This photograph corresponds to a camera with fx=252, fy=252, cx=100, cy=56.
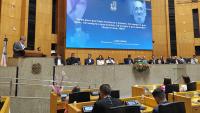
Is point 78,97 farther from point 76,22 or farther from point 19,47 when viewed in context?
point 76,22

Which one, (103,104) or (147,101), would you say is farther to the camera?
(147,101)

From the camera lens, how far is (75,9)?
499 inches

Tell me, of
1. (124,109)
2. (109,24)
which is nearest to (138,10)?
(109,24)

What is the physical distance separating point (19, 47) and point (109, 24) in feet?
22.6

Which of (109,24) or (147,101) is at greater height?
(109,24)

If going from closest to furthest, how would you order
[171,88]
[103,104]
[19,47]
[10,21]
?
Answer: [103,104] → [171,88] → [19,47] → [10,21]

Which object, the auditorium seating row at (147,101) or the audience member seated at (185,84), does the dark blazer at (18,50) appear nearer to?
the auditorium seating row at (147,101)

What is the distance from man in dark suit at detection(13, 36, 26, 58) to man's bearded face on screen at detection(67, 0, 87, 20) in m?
5.35

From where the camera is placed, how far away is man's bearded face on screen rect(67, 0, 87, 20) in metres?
12.6

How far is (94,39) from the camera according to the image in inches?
515

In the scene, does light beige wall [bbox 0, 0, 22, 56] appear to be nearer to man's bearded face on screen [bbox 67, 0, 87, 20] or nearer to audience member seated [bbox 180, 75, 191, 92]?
man's bearded face on screen [bbox 67, 0, 87, 20]

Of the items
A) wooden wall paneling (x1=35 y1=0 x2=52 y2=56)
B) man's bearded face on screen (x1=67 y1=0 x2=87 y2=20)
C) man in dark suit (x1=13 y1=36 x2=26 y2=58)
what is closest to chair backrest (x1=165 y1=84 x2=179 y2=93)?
man in dark suit (x1=13 y1=36 x2=26 y2=58)

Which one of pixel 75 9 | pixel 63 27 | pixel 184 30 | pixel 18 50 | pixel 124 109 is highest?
pixel 75 9

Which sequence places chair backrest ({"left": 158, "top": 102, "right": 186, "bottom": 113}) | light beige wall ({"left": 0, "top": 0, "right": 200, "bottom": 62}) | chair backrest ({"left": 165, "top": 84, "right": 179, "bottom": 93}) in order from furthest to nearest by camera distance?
light beige wall ({"left": 0, "top": 0, "right": 200, "bottom": 62}) → chair backrest ({"left": 165, "top": 84, "right": 179, "bottom": 93}) → chair backrest ({"left": 158, "top": 102, "right": 186, "bottom": 113})
